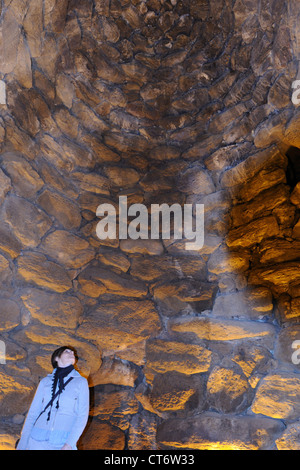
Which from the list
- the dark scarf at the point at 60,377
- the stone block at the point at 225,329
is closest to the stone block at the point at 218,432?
the stone block at the point at 225,329

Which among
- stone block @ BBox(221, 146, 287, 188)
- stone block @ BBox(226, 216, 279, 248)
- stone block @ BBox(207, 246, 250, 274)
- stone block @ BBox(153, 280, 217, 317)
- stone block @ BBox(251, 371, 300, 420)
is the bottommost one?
stone block @ BBox(251, 371, 300, 420)

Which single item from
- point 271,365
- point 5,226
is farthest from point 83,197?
point 271,365

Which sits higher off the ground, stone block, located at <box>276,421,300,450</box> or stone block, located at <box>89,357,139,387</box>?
stone block, located at <box>89,357,139,387</box>

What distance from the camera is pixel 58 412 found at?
1565 millimetres

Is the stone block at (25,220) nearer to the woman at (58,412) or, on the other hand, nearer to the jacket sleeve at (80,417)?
the woman at (58,412)

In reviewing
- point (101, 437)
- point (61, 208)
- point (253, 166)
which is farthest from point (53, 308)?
point (253, 166)

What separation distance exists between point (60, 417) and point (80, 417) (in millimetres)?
93

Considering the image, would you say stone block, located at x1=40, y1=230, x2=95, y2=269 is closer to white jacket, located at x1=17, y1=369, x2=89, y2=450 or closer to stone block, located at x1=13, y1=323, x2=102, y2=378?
stone block, located at x1=13, y1=323, x2=102, y2=378

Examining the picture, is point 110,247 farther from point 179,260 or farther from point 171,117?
point 171,117

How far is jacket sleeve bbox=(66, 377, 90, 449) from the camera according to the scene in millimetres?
1526

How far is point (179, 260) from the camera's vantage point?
8.15ft

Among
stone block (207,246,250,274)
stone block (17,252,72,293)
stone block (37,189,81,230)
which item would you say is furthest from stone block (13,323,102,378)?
stone block (207,246,250,274)

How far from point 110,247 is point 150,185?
0.63m

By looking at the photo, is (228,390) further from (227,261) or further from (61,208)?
(61,208)
